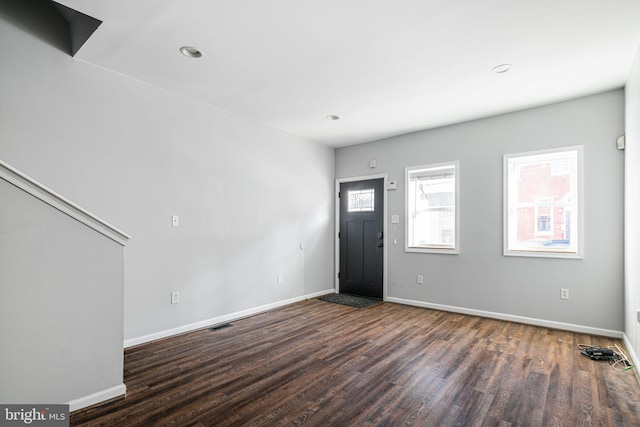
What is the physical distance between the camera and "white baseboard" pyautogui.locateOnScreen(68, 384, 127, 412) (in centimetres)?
209

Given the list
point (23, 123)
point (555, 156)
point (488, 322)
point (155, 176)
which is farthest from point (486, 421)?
point (23, 123)

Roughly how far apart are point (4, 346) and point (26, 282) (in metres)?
0.37

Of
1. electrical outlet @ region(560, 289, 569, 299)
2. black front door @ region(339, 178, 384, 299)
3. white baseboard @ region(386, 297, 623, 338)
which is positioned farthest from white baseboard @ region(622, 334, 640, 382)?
black front door @ region(339, 178, 384, 299)

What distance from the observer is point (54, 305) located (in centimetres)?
204

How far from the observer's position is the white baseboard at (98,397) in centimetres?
209

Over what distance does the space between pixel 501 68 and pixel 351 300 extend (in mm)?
3879

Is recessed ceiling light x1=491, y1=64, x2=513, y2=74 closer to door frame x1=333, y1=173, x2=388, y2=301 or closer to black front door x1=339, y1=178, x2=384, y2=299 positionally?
door frame x1=333, y1=173, x2=388, y2=301

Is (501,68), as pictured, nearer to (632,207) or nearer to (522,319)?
(632,207)

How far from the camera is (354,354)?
10.2ft

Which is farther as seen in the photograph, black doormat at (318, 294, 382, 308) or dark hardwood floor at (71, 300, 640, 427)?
black doormat at (318, 294, 382, 308)

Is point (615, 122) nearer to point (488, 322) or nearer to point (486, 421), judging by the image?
point (488, 322)

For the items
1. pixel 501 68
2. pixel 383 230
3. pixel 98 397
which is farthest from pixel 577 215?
pixel 98 397

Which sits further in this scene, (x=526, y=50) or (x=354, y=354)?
(x=354, y=354)

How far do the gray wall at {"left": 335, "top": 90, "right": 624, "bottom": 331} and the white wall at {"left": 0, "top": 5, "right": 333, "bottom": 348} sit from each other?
1.80m
